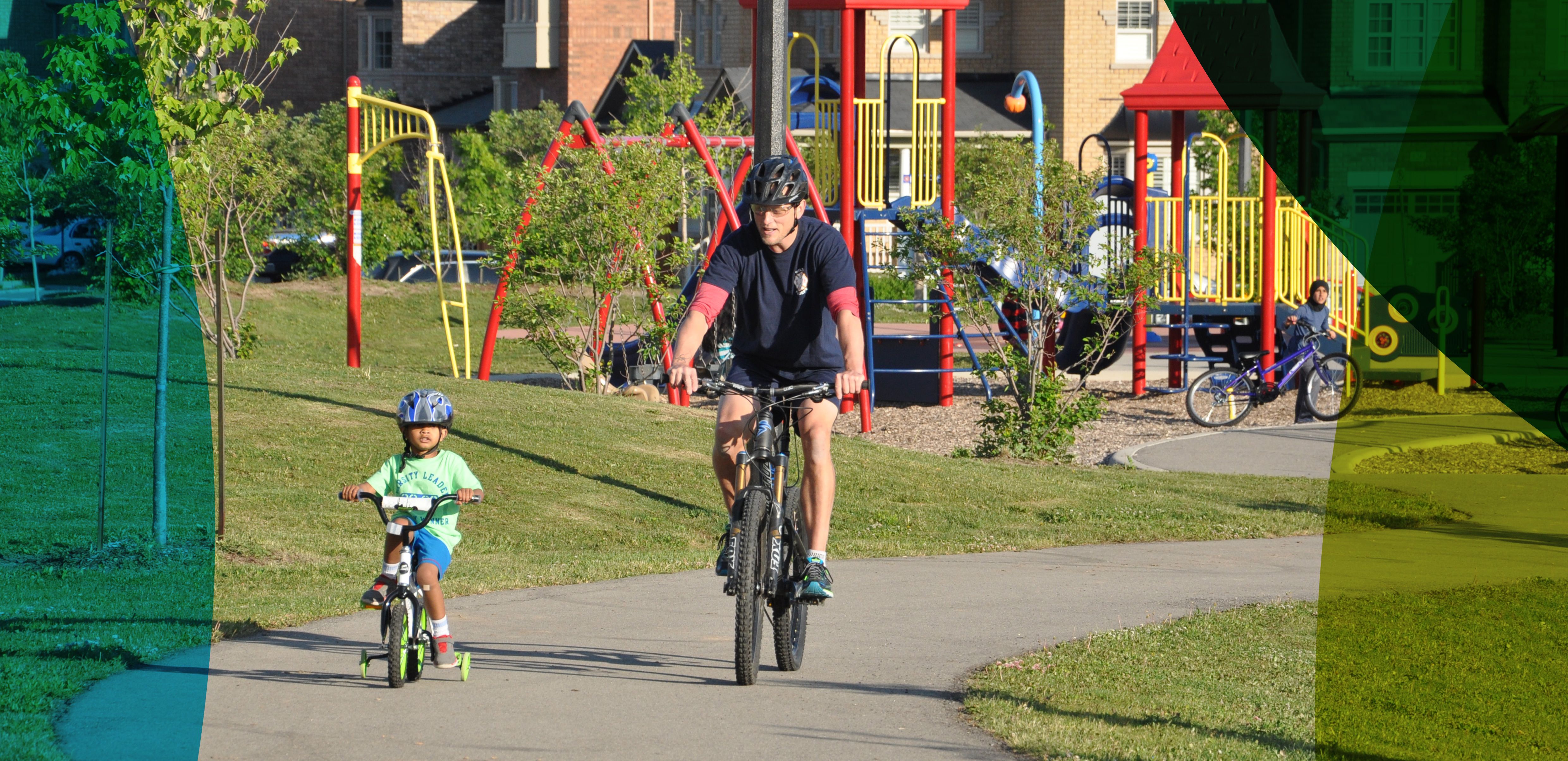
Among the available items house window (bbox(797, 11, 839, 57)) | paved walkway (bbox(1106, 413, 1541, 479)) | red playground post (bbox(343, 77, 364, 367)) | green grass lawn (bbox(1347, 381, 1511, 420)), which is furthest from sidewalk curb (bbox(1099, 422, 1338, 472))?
house window (bbox(797, 11, 839, 57))

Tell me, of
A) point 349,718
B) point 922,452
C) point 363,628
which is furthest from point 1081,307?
point 349,718

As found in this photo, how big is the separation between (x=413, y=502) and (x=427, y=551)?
24 cm

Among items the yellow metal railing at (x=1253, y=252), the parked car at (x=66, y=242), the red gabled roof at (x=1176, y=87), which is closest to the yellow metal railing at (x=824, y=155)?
the red gabled roof at (x=1176, y=87)

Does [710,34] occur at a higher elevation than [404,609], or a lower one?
higher

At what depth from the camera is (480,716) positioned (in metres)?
5.67

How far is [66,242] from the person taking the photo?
1817 centimetres

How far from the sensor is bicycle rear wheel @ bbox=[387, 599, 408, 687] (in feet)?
19.5

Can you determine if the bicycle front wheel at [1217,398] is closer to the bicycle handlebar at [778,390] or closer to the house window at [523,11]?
the bicycle handlebar at [778,390]

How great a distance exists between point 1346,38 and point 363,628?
3361 centimetres

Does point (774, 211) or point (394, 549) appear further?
point (774, 211)

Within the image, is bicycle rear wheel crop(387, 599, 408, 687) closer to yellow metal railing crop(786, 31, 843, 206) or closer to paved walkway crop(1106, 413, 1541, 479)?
paved walkway crop(1106, 413, 1541, 479)

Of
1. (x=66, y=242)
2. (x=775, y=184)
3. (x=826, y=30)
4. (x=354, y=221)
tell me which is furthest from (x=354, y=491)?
(x=826, y=30)

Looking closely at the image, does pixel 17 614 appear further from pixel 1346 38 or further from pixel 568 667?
pixel 1346 38

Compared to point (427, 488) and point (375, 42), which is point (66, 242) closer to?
point (427, 488)
